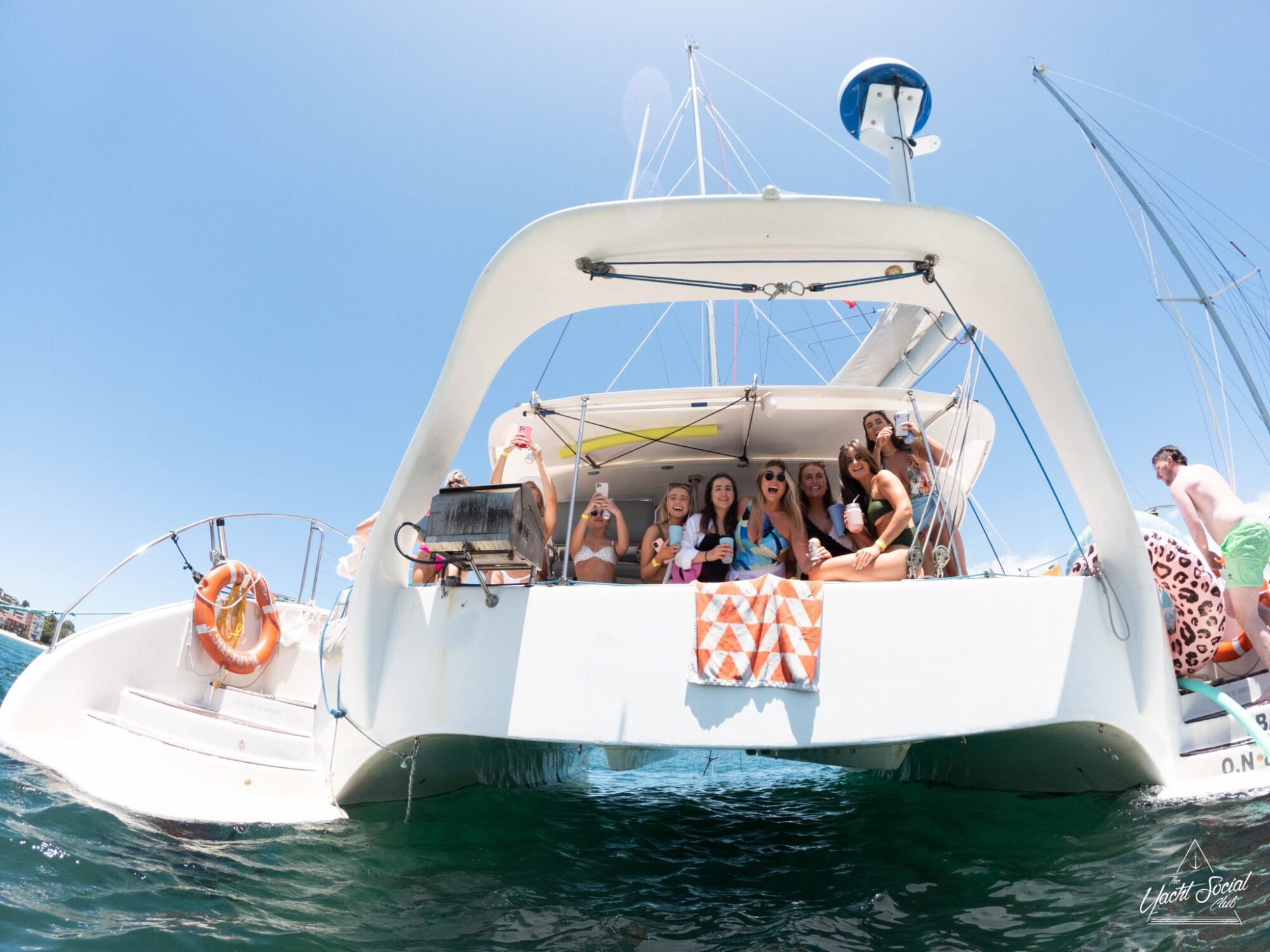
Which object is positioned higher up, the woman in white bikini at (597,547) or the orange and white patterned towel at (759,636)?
the woman in white bikini at (597,547)

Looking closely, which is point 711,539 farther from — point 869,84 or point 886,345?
point 869,84

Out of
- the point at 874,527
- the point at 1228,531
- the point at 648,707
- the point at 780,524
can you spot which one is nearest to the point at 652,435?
the point at 780,524

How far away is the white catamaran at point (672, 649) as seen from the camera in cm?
317

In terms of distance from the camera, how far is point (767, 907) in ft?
9.73

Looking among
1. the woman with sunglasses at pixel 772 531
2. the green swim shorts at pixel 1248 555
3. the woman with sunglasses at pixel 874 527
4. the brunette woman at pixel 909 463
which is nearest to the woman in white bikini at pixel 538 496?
the woman with sunglasses at pixel 772 531

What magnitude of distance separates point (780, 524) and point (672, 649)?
6.11 feet

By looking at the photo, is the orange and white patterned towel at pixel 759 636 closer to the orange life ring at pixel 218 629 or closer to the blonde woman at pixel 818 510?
the blonde woman at pixel 818 510

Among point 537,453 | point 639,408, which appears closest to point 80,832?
point 537,453

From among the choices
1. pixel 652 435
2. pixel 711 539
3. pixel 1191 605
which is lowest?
pixel 1191 605

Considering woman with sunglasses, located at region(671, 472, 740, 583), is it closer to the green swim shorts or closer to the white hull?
the white hull

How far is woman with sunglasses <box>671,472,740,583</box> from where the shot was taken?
15.2 feet

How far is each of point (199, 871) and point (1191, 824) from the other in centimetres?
434

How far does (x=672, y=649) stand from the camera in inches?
128

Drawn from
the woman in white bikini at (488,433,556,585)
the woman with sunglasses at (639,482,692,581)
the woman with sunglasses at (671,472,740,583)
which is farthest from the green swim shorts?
the woman in white bikini at (488,433,556,585)
